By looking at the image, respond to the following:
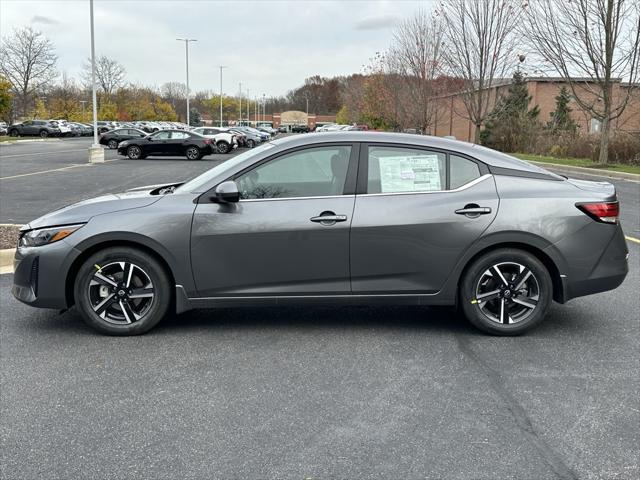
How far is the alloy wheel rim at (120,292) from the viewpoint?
496 cm

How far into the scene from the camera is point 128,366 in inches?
174

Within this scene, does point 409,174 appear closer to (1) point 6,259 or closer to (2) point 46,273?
(2) point 46,273

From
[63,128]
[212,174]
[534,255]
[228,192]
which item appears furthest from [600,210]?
[63,128]

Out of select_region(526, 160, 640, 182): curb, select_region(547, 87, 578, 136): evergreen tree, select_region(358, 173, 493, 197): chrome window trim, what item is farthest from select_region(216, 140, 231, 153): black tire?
select_region(358, 173, 493, 197): chrome window trim

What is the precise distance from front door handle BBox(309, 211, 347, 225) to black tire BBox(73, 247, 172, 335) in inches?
49.5

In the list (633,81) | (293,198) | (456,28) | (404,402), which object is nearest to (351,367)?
(404,402)

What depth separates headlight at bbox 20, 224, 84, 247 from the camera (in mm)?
4930

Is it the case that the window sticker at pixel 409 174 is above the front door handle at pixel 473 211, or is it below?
above

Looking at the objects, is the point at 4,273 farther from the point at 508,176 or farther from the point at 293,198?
the point at 508,176

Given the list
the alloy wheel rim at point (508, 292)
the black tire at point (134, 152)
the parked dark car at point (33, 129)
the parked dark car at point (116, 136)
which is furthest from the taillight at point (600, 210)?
the parked dark car at point (33, 129)

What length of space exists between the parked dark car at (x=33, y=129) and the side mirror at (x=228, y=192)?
6323cm

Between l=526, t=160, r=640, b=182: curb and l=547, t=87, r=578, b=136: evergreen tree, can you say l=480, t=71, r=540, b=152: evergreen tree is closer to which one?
l=547, t=87, r=578, b=136: evergreen tree

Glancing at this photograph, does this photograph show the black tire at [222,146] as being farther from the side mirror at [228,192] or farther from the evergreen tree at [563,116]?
the side mirror at [228,192]

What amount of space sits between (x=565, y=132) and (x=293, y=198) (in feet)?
106
